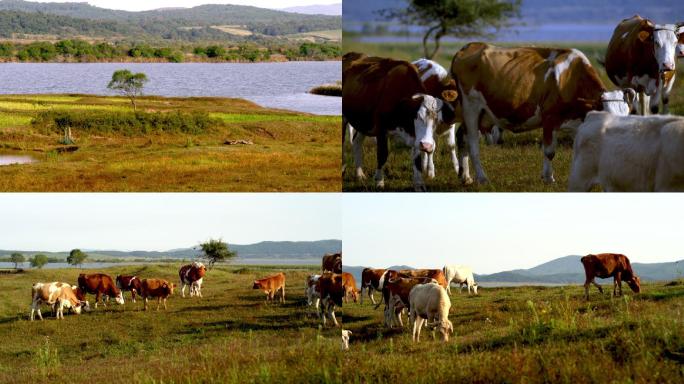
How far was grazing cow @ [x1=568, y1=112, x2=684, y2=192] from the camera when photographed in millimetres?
12938

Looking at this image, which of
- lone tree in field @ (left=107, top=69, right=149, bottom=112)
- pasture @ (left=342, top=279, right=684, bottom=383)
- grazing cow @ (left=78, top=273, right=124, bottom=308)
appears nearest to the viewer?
pasture @ (left=342, top=279, right=684, bottom=383)

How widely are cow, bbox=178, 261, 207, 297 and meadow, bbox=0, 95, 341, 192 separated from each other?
1.57m

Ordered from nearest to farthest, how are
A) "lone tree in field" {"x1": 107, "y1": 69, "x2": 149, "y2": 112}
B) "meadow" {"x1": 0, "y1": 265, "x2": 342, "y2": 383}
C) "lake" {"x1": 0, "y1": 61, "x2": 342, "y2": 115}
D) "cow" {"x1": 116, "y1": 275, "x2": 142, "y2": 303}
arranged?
"meadow" {"x1": 0, "y1": 265, "x2": 342, "y2": 383} → "lake" {"x1": 0, "y1": 61, "x2": 342, "y2": 115} → "lone tree in field" {"x1": 107, "y1": 69, "x2": 149, "y2": 112} → "cow" {"x1": 116, "y1": 275, "x2": 142, "y2": 303}

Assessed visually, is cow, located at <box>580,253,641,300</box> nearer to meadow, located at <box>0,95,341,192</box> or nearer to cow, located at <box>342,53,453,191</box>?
cow, located at <box>342,53,453,191</box>

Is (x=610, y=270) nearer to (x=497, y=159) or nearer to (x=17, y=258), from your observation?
(x=497, y=159)

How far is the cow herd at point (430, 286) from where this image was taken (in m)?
14.9

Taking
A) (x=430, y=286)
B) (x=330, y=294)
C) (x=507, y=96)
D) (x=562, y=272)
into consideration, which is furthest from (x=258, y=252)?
(x=507, y=96)

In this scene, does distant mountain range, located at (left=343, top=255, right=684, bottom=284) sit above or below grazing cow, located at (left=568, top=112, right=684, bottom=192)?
below

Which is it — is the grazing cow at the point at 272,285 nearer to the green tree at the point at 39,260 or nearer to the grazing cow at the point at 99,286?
the grazing cow at the point at 99,286

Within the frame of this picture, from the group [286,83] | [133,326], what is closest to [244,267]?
[133,326]

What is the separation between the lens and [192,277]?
19750 millimetres

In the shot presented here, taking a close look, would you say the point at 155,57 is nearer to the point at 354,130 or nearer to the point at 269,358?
the point at 354,130

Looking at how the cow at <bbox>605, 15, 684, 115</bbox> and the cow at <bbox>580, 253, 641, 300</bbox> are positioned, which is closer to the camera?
the cow at <bbox>605, 15, 684, 115</bbox>

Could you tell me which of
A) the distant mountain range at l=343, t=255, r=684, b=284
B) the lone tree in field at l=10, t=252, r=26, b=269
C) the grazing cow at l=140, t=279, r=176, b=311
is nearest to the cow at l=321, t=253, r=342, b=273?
the distant mountain range at l=343, t=255, r=684, b=284
